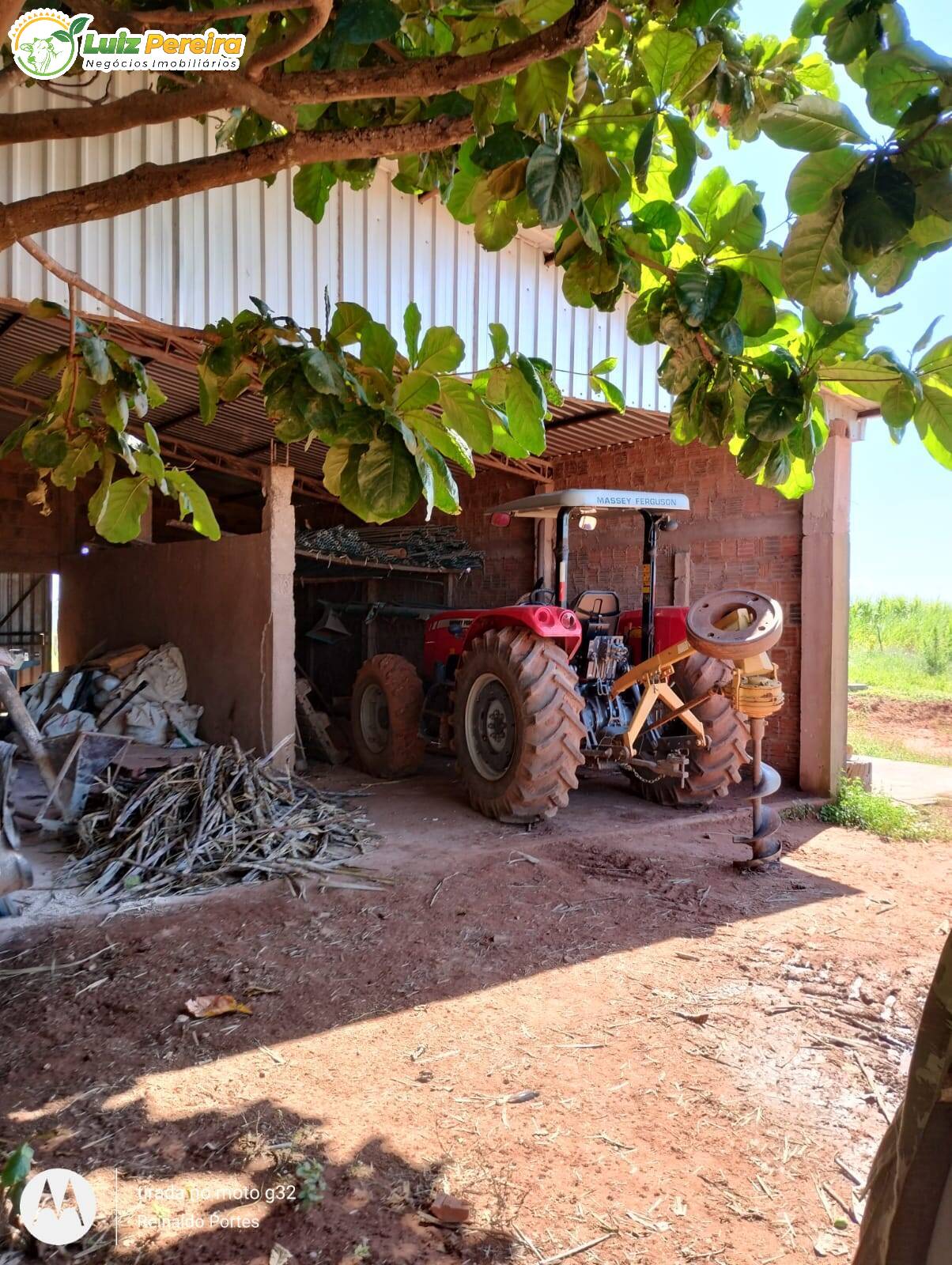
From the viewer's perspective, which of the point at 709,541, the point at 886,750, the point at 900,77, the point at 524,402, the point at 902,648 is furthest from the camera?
the point at 902,648

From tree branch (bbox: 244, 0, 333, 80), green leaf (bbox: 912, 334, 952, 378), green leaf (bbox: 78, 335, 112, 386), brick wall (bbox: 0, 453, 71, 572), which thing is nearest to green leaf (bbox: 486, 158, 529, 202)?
tree branch (bbox: 244, 0, 333, 80)

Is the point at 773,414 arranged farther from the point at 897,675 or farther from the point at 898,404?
the point at 897,675

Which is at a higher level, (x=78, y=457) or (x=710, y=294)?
(x=710, y=294)

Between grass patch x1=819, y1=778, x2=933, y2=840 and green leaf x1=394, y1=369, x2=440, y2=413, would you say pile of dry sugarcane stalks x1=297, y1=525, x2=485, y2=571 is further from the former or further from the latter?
green leaf x1=394, y1=369, x2=440, y2=413

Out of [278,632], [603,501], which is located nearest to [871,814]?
[603,501]

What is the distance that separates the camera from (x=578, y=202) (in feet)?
5.78

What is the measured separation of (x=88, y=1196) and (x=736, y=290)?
2581mm

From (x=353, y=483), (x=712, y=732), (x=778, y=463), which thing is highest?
(x=778, y=463)

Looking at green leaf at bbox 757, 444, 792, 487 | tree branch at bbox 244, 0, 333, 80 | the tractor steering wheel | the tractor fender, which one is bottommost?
the tractor fender

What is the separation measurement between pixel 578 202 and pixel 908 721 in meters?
12.3

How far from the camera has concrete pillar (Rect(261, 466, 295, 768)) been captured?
288 inches

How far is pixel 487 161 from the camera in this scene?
6.14 ft

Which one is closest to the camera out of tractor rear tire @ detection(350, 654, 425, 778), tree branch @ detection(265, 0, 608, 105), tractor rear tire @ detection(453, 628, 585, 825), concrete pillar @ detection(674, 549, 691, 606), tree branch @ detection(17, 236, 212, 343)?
tree branch @ detection(265, 0, 608, 105)

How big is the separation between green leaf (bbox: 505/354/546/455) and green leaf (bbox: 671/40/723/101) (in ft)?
2.16
